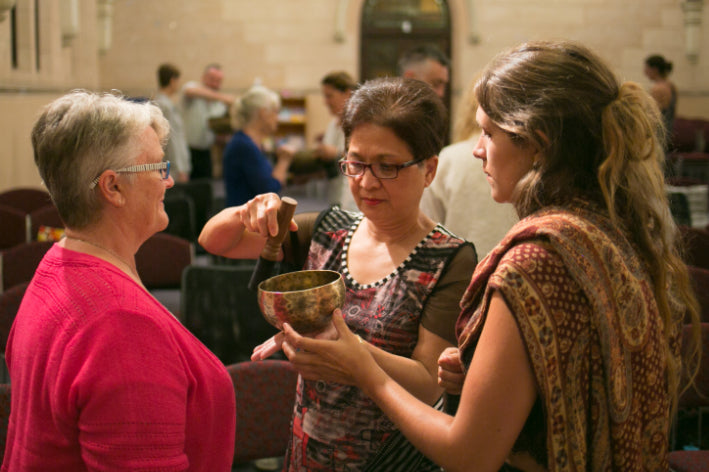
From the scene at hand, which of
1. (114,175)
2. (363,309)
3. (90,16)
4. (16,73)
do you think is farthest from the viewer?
(90,16)

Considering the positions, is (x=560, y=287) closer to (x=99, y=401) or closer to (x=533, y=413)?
(x=533, y=413)

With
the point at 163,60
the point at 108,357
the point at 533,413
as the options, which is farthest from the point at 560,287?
the point at 163,60

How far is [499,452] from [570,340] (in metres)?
0.19

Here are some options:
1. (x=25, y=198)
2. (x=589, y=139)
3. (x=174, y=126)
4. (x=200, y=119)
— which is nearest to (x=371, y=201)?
(x=589, y=139)

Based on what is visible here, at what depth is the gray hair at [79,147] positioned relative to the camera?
1.17 m

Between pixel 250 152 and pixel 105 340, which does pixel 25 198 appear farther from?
pixel 105 340

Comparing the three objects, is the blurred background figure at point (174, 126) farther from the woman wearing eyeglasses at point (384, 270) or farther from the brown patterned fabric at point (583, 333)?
the brown patterned fabric at point (583, 333)

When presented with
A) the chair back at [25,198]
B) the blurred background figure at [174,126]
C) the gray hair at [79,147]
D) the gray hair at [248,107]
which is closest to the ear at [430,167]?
the gray hair at [79,147]

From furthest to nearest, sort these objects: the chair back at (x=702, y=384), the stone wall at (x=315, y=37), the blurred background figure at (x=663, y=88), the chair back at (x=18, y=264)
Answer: the stone wall at (x=315, y=37), the blurred background figure at (x=663, y=88), the chair back at (x=18, y=264), the chair back at (x=702, y=384)

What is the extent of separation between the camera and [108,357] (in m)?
1.06

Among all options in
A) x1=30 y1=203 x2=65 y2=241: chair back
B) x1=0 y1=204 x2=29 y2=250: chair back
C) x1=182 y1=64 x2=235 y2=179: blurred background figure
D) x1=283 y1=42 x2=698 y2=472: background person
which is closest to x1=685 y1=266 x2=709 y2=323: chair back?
x1=283 y1=42 x2=698 y2=472: background person

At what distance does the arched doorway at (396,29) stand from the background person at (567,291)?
10.8m

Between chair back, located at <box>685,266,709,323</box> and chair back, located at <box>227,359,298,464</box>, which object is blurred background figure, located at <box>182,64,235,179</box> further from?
chair back, located at <box>227,359,298,464</box>

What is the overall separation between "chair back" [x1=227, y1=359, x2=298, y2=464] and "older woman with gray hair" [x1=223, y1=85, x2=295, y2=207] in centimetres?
174
